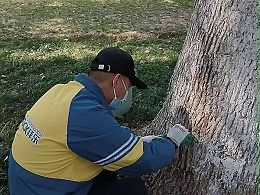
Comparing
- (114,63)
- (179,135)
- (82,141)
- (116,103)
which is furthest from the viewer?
(179,135)

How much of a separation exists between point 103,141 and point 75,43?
511 cm

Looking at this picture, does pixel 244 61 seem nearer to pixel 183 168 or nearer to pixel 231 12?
pixel 231 12

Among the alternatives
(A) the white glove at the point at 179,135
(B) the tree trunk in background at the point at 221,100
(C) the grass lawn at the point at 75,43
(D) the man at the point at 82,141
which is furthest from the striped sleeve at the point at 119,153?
(C) the grass lawn at the point at 75,43

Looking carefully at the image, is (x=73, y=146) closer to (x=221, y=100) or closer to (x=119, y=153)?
(x=119, y=153)

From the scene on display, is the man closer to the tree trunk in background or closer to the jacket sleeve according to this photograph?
the jacket sleeve

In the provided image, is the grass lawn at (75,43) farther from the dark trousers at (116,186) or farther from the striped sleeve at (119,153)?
the striped sleeve at (119,153)

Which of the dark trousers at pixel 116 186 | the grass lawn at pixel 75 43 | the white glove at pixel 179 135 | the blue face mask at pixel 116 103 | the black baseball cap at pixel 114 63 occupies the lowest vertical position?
→ the grass lawn at pixel 75 43

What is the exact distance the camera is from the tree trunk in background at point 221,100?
270 cm

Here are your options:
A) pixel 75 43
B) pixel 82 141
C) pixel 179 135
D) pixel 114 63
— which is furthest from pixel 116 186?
pixel 75 43

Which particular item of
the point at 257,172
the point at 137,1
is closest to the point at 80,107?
the point at 257,172

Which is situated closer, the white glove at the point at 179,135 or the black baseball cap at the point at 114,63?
the black baseball cap at the point at 114,63

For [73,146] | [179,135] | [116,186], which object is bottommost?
[116,186]

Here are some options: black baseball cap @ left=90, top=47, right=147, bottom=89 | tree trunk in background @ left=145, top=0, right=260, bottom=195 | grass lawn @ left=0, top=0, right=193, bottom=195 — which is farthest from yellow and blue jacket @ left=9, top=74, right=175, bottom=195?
grass lawn @ left=0, top=0, right=193, bottom=195

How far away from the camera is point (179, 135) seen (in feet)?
9.54
